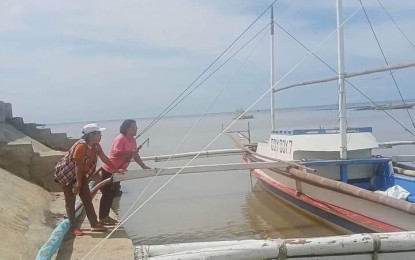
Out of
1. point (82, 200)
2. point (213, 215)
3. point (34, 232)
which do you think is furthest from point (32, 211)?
point (213, 215)

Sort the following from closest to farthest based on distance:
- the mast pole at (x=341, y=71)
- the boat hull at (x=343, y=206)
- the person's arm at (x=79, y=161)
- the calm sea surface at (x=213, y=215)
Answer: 1. the person's arm at (x=79, y=161)
2. the boat hull at (x=343, y=206)
3. the calm sea surface at (x=213, y=215)
4. the mast pole at (x=341, y=71)

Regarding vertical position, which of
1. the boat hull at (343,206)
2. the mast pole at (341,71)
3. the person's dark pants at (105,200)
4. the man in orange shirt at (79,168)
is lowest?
the boat hull at (343,206)

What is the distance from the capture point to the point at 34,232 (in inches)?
243

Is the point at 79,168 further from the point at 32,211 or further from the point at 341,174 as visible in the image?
the point at 341,174

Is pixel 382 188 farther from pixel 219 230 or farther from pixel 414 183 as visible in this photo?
pixel 219 230

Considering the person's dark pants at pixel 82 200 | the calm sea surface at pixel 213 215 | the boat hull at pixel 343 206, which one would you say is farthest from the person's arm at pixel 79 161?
the boat hull at pixel 343 206

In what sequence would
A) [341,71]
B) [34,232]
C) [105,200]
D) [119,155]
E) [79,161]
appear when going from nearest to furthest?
[79,161] < [34,232] < [105,200] < [119,155] < [341,71]

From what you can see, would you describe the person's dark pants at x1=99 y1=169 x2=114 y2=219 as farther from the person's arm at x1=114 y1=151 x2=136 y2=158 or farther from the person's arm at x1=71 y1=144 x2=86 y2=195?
the person's arm at x1=71 y1=144 x2=86 y2=195

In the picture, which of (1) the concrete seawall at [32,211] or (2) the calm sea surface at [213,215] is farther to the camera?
(2) the calm sea surface at [213,215]

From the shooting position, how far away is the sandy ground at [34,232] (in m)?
5.19

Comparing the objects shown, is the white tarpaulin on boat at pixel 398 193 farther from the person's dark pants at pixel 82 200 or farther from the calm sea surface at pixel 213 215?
the person's dark pants at pixel 82 200

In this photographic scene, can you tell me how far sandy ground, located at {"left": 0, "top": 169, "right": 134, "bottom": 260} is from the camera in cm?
519

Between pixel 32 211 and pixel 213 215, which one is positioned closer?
pixel 32 211

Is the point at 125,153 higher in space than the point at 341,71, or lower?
lower
